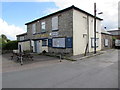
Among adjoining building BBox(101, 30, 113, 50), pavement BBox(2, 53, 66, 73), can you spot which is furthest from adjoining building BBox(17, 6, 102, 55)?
pavement BBox(2, 53, 66, 73)

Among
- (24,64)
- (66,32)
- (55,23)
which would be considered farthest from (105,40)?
(24,64)

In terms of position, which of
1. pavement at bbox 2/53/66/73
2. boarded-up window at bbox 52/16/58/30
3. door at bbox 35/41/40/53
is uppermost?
boarded-up window at bbox 52/16/58/30

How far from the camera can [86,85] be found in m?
4.94

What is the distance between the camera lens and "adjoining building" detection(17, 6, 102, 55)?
48.5 feet

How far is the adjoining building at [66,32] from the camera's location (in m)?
14.8

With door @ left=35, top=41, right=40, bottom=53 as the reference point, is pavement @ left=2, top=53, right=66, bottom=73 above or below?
below

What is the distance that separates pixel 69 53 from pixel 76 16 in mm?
5072

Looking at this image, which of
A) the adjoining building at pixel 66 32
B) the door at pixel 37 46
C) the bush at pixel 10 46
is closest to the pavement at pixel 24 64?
the adjoining building at pixel 66 32

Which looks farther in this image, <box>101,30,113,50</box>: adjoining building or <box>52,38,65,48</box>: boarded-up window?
<box>101,30,113,50</box>: adjoining building

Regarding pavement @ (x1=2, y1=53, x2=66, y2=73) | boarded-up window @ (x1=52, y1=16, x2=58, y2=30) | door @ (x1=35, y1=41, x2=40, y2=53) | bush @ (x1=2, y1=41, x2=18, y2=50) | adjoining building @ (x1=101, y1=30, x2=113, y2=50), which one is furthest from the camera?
bush @ (x1=2, y1=41, x2=18, y2=50)

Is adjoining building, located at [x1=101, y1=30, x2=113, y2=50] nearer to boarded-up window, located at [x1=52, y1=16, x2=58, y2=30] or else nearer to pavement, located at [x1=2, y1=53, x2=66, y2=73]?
boarded-up window, located at [x1=52, y1=16, x2=58, y2=30]

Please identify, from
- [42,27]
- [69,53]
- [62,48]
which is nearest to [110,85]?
[69,53]

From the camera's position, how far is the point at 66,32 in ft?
50.3

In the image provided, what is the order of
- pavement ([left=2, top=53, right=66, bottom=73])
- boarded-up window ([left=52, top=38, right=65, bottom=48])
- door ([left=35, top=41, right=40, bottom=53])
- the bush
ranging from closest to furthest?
pavement ([left=2, top=53, right=66, bottom=73]) < boarded-up window ([left=52, top=38, right=65, bottom=48]) < door ([left=35, top=41, right=40, bottom=53]) < the bush
